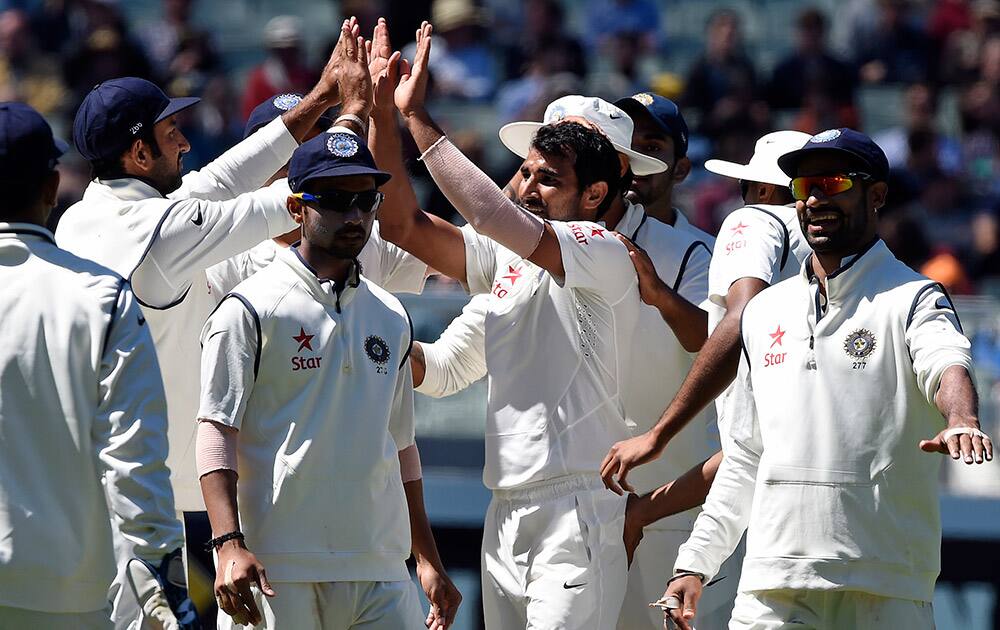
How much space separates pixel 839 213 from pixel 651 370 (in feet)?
4.54

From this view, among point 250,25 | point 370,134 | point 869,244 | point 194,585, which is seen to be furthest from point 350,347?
point 250,25

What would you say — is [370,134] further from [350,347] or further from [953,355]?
[953,355]

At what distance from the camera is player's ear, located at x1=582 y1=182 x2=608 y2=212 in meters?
6.04

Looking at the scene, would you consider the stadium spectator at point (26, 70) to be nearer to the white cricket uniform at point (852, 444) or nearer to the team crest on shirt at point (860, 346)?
the white cricket uniform at point (852, 444)

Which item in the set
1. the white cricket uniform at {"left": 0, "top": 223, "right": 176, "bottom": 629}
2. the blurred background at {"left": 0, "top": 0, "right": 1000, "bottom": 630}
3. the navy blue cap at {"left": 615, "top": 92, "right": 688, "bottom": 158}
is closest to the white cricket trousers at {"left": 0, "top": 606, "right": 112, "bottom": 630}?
the white cricket uniform at {"left": 0, "top": 223, "right": 176, "bottom": 629}

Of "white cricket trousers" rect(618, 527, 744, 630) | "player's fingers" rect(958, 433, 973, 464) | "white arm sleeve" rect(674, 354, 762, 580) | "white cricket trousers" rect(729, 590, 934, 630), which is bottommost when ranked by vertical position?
"white cricket trousers" rect(618, 527, 744, 630)

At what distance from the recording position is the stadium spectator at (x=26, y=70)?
14.5 metres

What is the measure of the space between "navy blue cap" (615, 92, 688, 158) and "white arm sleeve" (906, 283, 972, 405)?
200 centimetres

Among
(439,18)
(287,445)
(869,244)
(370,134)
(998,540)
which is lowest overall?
(998,540)

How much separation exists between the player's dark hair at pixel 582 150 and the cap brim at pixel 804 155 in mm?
974

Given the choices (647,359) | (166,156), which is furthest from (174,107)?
(647,359)

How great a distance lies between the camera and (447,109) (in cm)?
1405

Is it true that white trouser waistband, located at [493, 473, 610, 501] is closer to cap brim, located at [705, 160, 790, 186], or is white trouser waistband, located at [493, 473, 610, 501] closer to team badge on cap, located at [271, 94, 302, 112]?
cap brim, located at [705, 160, 790, 186]

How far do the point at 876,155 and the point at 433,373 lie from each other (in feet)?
6.31
